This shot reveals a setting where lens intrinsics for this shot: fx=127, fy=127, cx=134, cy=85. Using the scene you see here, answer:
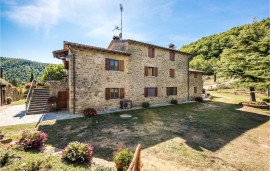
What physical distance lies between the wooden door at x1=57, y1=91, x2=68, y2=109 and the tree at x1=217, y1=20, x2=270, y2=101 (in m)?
22.3

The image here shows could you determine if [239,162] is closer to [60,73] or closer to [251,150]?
[251,150]

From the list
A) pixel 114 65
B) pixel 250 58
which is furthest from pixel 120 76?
pixel 250 58

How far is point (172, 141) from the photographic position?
749 cm

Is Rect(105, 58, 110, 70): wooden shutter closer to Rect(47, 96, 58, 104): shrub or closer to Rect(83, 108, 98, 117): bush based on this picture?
Rect(83, 108, 98, 117): bush

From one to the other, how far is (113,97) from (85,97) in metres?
3.28

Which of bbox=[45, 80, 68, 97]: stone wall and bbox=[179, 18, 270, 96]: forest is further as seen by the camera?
bbox=[179, 18, 270, 96]: forest

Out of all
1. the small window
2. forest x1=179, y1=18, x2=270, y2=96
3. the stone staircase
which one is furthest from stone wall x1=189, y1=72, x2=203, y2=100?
the stone staircase

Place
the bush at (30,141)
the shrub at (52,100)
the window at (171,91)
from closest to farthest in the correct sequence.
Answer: the bush at (30,141) → the shrub at (52,100) → the window at (171,91)

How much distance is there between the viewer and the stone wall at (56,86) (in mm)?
13484

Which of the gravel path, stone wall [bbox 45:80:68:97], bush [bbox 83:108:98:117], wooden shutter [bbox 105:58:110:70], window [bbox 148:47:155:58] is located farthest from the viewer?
window [bbox 148:47:155:58]

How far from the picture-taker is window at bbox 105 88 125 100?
1445 cm

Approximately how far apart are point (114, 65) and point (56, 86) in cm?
668

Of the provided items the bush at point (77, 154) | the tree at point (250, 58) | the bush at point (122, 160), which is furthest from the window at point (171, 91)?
Answer: the bush at point (77, 154)

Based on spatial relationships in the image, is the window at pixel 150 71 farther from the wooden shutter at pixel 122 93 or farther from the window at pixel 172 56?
the wooden shutter at pixel 122 93
